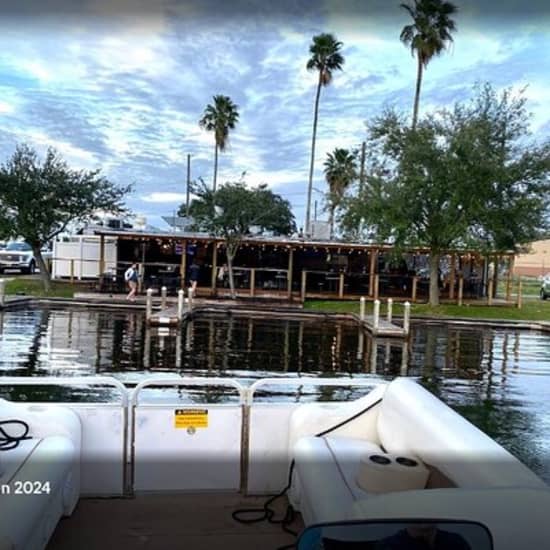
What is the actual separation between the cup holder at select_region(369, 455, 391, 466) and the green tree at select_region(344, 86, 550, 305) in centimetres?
1705

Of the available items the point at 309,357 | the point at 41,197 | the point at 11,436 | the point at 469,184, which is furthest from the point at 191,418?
the point at 41,197

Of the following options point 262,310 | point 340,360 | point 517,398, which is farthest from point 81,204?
point 517,398

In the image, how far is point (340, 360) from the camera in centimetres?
1096

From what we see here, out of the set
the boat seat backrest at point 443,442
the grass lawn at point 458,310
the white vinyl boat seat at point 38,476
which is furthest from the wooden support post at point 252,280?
the white vinyl boat seat at point 38,476

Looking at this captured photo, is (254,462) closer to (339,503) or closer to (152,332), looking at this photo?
(339,503)

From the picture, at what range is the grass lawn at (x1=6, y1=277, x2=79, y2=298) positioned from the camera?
20984mm

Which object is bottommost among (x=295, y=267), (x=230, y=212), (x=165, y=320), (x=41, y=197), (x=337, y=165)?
(x=165, y=320)

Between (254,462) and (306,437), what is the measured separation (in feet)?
1.25

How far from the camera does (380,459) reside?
292cm

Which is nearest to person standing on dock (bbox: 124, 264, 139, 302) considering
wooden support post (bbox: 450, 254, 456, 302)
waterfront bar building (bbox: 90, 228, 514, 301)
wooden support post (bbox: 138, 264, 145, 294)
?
wooden support post (bbox: 138, 264, 145, 294)

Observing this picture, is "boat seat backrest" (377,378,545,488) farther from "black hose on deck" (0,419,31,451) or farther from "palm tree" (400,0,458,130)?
"black hose on deck" (0,419,31,451)

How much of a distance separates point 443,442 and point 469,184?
57.5ft

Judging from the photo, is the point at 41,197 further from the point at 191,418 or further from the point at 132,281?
the point at 191,418

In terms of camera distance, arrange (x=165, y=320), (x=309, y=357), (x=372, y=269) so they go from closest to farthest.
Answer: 1. (x=309, y=357)
2. (x=165, y=320)
3. (x=372, y=269)
